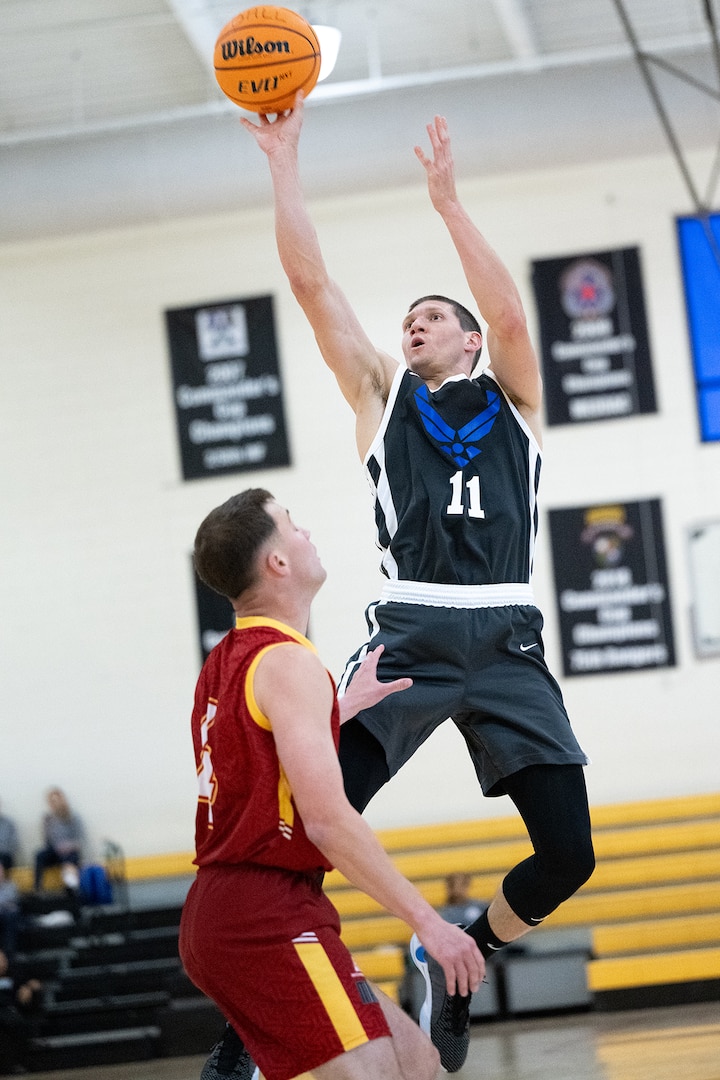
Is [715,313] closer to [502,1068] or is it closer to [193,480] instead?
[193,480]

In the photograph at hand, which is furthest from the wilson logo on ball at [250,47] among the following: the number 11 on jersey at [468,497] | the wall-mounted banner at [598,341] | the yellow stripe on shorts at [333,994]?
the wall-mounted banner at [598,341]

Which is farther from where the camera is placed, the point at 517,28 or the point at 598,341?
the point at 598,341

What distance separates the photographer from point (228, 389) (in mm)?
13414

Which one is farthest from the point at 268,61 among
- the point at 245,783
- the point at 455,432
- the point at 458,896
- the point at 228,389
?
the point at 228,389

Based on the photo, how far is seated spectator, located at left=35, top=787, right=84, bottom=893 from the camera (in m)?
12.8

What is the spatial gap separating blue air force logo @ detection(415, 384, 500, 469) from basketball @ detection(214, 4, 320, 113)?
104cm

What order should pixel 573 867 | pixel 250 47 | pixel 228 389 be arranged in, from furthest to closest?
pixel 228 389, pixel 250 47, pixel 573 867

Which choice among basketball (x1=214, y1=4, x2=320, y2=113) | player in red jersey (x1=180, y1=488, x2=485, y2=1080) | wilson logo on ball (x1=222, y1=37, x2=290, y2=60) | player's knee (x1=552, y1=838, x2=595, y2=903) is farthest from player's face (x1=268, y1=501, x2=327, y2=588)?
wilson logo on ball (x1=222, y1=37, x2=290, y2=60)

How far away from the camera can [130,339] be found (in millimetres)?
13680

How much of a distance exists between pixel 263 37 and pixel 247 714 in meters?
2.43

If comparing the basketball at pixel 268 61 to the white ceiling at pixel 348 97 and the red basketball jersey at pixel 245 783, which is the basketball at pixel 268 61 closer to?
the red basketball jersey at pixel 245 783

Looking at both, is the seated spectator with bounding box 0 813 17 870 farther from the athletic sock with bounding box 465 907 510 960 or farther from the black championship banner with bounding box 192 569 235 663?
the athletic sock with bounding box 465 907 510 960

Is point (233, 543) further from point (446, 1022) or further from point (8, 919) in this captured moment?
point (8, 919)

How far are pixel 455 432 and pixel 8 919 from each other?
343 inches
